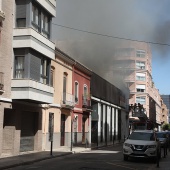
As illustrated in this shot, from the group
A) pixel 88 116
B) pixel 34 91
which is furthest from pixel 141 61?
pixel 34 91

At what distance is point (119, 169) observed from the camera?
1450 cm

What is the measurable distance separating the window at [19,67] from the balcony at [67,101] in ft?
27.3

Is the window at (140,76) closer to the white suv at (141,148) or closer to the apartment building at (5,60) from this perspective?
the apartment building at (5,60)

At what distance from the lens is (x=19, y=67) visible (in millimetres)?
20453

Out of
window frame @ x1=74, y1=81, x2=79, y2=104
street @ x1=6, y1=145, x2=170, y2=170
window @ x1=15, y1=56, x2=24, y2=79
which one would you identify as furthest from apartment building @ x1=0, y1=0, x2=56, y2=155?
window frame @ x1=74, y1=81, x2=79, y2=104

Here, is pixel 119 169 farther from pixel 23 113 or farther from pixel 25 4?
pixel 25 4

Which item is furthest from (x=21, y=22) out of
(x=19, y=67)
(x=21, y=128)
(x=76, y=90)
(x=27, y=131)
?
(x=76, y=90)

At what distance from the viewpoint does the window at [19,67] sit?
20.4 metres

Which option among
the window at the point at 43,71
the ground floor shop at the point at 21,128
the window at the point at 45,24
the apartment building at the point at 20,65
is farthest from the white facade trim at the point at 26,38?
the ground floor shop at the point at 21,128

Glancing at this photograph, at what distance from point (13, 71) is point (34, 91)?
5.39 ft

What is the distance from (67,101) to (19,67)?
30.9 feet

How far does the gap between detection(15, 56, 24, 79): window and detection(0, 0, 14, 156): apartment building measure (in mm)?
546

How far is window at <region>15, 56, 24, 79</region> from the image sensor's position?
66.8ft

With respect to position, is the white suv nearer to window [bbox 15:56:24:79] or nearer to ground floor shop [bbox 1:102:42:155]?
ground floor shop [bbox 1:102:42:155]
